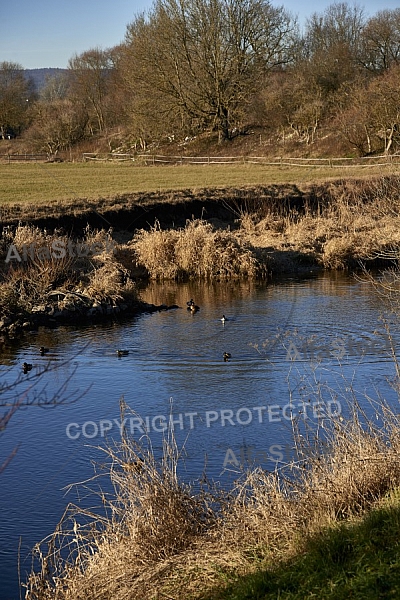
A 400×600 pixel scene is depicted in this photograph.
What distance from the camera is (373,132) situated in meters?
46.5

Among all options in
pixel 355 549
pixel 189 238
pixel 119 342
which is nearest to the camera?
pixel 355 549

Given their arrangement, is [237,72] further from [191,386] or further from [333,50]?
[191,386]

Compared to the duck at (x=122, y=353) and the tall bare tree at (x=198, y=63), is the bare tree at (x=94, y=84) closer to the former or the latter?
the tall bare tree at (x=198, y=63)

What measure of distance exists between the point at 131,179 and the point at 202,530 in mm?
35191

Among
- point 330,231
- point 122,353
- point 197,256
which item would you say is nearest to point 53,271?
point 197,256

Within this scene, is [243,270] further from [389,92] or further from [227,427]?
[389,92]

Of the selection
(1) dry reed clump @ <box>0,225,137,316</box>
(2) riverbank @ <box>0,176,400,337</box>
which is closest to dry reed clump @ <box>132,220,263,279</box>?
(2) riverbank @ <box>0,176,400,337</box>

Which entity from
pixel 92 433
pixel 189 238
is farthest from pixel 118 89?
pixel 92 433

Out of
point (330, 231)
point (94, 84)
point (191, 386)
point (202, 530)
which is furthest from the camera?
point (94, 84)

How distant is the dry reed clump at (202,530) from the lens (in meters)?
5.69

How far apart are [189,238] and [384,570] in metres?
18.4

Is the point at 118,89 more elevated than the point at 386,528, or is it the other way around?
the point at 118,89

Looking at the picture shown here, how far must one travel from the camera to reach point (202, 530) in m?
6.47

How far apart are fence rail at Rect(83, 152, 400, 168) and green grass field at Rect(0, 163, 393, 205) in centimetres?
171
